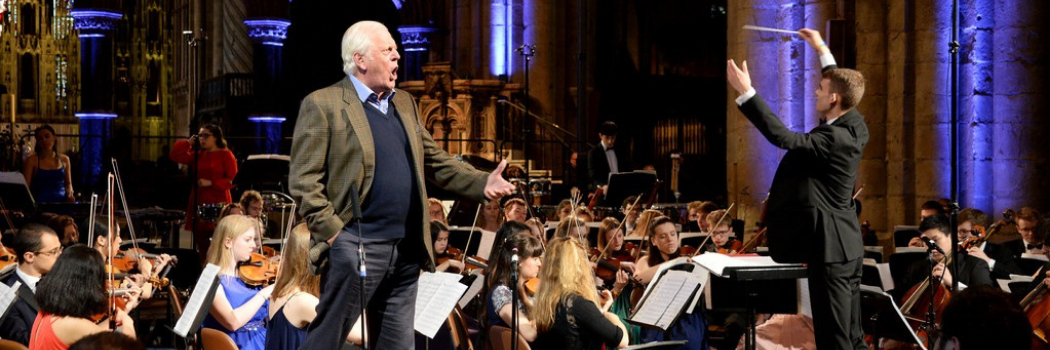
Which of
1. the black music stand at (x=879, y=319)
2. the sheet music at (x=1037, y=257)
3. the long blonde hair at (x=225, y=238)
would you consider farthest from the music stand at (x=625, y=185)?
the long blonde hair at (x=225, y=238)

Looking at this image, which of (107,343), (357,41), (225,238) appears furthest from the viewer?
(225,238)

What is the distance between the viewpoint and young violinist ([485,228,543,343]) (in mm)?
5941

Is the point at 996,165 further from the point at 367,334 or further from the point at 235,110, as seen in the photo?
the point at 235,110

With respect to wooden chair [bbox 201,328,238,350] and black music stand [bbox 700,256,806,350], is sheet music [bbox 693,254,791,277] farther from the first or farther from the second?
wooden chair [bbox 201,328,238,350]

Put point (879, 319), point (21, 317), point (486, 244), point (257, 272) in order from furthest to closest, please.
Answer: point (486, 244)
point (257, 272)
point (879, 319)
point (21, 317)

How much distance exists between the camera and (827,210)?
5.13m

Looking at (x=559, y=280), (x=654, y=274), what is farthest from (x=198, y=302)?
(x=654, y=274)

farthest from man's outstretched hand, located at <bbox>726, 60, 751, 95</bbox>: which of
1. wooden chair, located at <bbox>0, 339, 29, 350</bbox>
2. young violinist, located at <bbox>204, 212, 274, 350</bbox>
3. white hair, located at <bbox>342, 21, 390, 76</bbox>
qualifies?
wooden chair, located at <bbox>0, 339, 29, 350</bbox>

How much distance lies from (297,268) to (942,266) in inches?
144

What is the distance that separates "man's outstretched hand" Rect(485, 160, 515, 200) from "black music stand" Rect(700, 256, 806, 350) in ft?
3.83

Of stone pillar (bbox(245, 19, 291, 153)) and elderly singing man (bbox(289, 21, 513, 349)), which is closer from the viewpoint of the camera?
elderly singing man (bbox(289, 21, 513, 349))

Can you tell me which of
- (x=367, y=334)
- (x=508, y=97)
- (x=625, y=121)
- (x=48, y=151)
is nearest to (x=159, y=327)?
(x=48, y=151)

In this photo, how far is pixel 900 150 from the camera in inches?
452

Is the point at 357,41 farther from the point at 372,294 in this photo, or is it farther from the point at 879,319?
the point at 879,319
